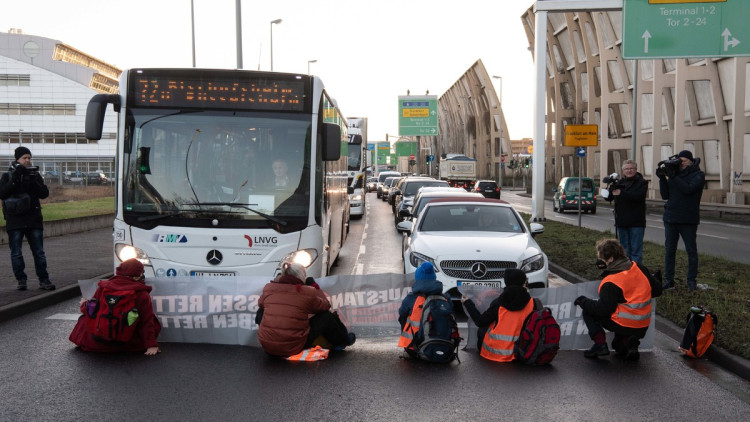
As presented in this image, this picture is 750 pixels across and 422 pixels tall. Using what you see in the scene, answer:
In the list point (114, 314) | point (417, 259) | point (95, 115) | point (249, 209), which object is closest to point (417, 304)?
point (249, 209)

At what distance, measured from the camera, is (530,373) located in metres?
6.57

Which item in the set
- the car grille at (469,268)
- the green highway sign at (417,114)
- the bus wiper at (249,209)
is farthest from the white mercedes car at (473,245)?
the green highway sign at (417,114)

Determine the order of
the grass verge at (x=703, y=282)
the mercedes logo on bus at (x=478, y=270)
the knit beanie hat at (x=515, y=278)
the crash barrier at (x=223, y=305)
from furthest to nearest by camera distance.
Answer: the mercedes logo on bus at (x=478, y=270) < the grass verge at (x=703, y=282) < the crash barrier at (x=223, y=305) < the knit beanie hat at (x=515, y=278)

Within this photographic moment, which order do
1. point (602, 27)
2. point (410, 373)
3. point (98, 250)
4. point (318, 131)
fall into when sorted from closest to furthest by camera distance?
point (410, 373), point (318, 131), point (98, 250), point (602, 27)

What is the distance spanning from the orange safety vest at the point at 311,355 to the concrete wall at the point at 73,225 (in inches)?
501

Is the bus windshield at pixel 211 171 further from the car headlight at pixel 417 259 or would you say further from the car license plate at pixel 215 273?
the car headlight at pixel 417 259

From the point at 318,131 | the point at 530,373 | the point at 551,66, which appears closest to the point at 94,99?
the point at 318,131

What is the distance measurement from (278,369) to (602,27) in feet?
165

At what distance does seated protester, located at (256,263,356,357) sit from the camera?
6789 mm

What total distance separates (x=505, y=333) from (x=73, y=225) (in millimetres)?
17237

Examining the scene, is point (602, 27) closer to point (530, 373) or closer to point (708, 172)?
point (708, 172)

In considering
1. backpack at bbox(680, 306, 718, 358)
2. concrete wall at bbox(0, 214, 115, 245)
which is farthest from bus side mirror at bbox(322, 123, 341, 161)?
concrete wall at bbox(0, 214, 115, 245)

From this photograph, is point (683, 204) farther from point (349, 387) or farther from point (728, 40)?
point (728, 40)

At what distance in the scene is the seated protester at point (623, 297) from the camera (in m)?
6.90
